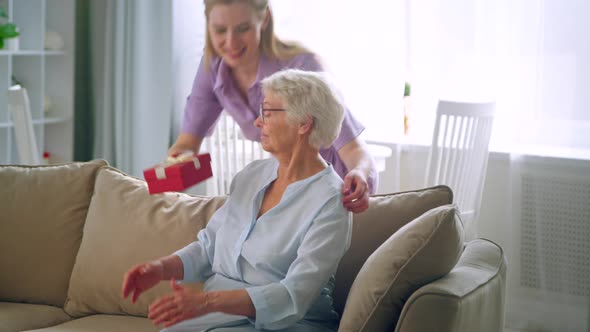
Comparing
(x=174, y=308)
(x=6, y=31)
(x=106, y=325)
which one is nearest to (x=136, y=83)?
(x=6, y=31)

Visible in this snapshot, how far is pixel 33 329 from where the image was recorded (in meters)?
2.41

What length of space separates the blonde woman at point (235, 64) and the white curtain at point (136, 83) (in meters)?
1.23

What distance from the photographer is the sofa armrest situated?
172cm

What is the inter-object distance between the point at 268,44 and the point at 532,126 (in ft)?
3.94

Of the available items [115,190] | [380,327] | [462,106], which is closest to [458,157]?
[462,106]

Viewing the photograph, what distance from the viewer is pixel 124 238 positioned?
2447 mm

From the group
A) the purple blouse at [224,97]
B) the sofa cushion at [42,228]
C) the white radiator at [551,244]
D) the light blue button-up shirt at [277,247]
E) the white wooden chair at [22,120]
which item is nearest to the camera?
the light blue button-up shirt at [277,247]

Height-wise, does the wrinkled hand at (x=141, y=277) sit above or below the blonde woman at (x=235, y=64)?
below

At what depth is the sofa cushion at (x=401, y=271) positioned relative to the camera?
179 centimetres

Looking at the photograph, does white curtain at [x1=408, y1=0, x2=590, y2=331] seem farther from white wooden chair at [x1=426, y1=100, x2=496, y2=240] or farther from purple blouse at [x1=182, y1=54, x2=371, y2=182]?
purple blouse at [x1=182, y1=54, x2=371, y2=182]

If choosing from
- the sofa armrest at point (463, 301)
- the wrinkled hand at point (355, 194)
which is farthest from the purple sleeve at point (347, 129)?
the sofa armrest at point (463, 301)

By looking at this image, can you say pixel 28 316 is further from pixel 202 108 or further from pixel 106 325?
pixel 202 108

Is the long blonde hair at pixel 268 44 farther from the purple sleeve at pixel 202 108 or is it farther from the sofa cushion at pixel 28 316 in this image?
the sofa cushion at pixel 28 316

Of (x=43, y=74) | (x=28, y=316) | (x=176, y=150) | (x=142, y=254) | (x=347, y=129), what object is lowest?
(x=28, y=316)
